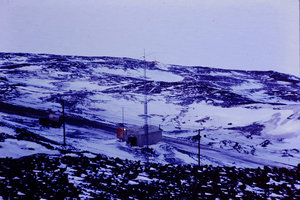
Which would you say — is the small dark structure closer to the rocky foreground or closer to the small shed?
the small shed

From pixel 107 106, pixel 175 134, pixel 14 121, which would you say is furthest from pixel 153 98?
pixel 14 121

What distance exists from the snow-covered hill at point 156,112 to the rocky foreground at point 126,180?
1.95m

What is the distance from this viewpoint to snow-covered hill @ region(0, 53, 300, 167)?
64.5 feet

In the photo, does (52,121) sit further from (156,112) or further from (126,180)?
(156,112)

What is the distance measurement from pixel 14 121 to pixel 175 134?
12961 millimetres

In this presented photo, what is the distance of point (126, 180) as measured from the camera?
1291cm

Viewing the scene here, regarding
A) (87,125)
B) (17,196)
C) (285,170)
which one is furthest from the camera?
(87,125)

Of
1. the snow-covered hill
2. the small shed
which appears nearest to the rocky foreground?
the snow-covered hill

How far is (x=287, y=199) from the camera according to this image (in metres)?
12.4

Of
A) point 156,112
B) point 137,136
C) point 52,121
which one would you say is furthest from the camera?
point 156,112

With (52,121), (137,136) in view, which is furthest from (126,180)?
(52,121)

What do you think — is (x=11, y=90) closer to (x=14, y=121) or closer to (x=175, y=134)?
(x=14, y=121)

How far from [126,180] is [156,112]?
21.4 m

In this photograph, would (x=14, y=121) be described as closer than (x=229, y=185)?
No
